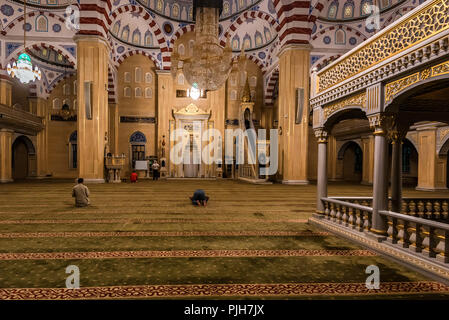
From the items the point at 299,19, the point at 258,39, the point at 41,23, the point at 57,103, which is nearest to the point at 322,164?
the point at 299,19

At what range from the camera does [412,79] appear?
218 cm

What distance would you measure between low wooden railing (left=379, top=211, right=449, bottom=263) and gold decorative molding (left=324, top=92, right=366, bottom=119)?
1.12 metres

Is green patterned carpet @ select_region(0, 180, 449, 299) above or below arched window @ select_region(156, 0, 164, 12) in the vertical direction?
below

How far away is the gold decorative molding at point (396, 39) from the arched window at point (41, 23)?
11.7 m

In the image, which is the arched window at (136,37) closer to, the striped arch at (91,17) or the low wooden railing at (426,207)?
the striped arch at (91,17)

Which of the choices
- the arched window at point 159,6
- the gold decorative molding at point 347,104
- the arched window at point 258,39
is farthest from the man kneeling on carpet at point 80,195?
the arched window at point 258,39

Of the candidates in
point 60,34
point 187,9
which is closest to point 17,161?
point 60,34

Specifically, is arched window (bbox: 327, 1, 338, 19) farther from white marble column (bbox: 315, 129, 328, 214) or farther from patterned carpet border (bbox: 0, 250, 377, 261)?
patterned carpet border (bbox: 0, 250, 377, 261)

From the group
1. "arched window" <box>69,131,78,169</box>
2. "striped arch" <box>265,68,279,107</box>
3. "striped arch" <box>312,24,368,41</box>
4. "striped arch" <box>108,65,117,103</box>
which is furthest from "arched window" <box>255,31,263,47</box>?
"arched window" <box>69,131,78,169</box>

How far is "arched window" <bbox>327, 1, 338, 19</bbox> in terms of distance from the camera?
1132 cm

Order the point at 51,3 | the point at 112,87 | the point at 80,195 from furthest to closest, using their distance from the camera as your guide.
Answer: the point at 112,87 < the point at 51,3 < the point at 80,195

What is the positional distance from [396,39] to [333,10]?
35.7 feet

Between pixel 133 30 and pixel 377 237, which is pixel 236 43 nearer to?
pixel 133 30

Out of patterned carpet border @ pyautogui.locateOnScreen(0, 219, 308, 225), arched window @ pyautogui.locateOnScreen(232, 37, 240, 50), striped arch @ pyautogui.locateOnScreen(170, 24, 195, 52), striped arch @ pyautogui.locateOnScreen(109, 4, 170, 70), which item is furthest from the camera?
arched window @ pyautogui.locateOnScreen(232, 37, 240, 50)
